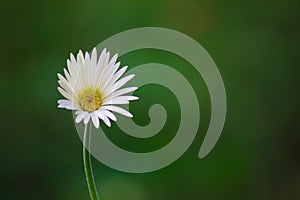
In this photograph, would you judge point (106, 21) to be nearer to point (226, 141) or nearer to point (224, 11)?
point (224, 11)

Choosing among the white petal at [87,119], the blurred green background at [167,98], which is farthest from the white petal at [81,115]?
the blurred green background at [167,98]

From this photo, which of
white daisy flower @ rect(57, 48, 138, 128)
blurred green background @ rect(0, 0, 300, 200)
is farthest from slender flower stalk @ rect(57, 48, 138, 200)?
blurred green background @ rect(0, 0, 300, 200)

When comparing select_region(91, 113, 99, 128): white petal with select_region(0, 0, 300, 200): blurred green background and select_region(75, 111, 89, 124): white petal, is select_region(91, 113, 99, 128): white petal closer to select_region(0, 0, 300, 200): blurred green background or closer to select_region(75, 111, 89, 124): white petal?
select_region(75, 111, 89, 124): white petal

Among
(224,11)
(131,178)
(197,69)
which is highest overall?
(224,11)

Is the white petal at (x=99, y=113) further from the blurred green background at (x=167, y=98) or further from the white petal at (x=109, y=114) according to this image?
the blurred green background at (x=167, y=98)

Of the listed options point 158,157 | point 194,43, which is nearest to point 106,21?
point 194,43

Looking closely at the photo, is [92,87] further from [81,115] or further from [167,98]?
[167,98]

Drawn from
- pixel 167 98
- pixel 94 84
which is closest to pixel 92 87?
pixel 94 84
